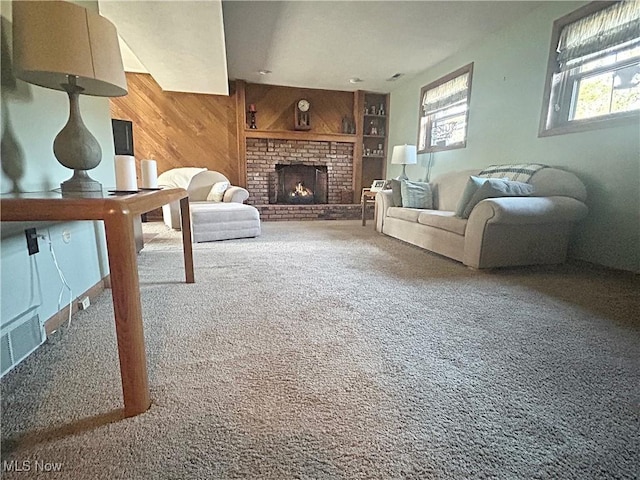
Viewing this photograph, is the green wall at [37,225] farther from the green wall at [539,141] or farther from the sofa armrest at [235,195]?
the green wall at [539,141]

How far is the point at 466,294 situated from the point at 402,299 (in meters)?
0.42

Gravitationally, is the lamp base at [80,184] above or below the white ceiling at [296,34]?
below

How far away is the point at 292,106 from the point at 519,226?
4.57 m

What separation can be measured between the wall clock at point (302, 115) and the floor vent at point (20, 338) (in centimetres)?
507

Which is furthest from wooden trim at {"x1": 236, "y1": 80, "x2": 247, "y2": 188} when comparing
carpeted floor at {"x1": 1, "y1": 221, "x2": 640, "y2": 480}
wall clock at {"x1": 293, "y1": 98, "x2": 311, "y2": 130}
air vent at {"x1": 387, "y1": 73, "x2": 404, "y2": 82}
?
carpeted floor at {"x1": 1, "y1": 221, "x2": 640, "y2": 480}

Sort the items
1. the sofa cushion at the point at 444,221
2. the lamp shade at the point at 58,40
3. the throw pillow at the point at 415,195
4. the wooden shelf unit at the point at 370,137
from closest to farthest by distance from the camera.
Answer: the lamp shade at the point at 58,40, the sofa cushion at the point at 444,221, the throw pillow at the point at 415,195, the wooden shelf unit at the point at 370,137

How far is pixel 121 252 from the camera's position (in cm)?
81

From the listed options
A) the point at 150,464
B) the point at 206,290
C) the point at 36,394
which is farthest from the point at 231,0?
the point at 150,464

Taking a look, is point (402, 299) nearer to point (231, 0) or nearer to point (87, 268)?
point (87, 268)

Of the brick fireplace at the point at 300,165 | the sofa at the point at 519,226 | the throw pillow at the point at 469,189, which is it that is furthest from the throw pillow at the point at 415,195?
the brick fireplace at the point at 300,165

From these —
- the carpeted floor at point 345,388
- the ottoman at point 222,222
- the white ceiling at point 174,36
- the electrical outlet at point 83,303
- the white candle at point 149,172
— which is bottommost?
the carpeted floor at point 345,388

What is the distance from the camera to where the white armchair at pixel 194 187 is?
4125mm

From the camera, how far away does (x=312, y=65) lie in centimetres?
457

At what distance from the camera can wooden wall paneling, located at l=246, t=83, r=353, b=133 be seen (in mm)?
5586
